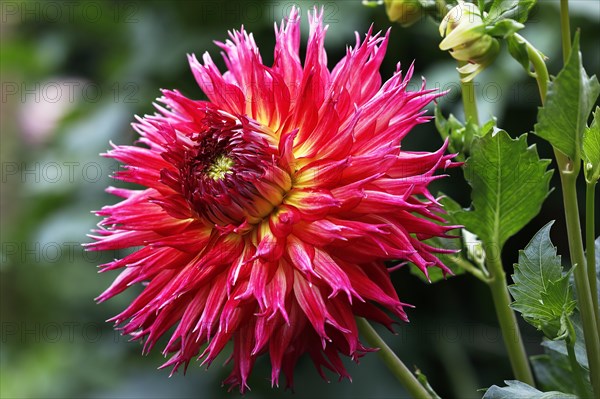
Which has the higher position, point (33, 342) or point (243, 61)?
point (243, 61)

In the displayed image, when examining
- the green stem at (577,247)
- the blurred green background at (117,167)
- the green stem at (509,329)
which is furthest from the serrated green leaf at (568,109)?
the blurred green background at (117,167)

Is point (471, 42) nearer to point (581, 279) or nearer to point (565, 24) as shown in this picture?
point (565, 24)

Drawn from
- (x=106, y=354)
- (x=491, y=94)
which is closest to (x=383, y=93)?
(x=491, y=94)

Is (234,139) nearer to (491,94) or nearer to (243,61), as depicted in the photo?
(243,61)

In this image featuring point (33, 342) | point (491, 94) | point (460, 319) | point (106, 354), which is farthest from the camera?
point (33, 342)

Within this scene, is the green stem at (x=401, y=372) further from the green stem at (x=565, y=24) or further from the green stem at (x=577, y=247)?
the green stem at (x=565, y=24)

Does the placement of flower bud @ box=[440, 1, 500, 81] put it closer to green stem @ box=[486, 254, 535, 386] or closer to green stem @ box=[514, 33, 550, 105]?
green stem @ box=[514, 33, 550, 105]

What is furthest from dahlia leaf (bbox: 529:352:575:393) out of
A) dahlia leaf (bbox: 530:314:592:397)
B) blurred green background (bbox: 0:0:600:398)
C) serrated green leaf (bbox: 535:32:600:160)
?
blurred green background (bbox: 0:0:600:398)
